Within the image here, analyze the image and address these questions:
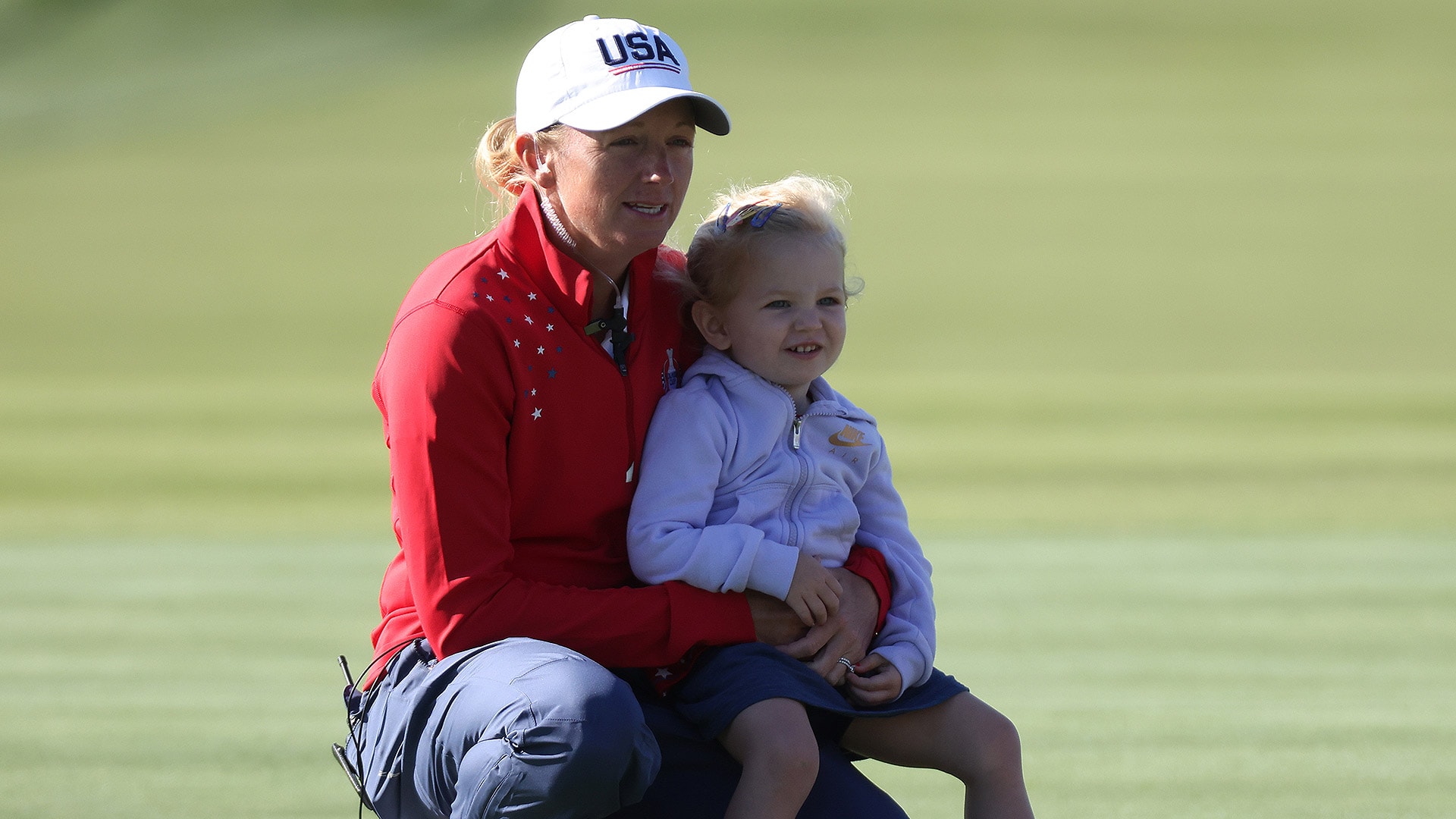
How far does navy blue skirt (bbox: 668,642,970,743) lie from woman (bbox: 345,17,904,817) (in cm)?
3

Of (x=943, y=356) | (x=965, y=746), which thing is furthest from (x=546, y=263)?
(x=943, y=356)

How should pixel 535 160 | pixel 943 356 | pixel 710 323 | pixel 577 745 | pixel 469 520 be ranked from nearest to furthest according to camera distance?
1. pixel 577 745
2. pixel 469 520
3. pixel 535 160
4. pixel 710 323
5. pixel 943 356

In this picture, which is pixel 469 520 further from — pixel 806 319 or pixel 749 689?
pixel 806 319

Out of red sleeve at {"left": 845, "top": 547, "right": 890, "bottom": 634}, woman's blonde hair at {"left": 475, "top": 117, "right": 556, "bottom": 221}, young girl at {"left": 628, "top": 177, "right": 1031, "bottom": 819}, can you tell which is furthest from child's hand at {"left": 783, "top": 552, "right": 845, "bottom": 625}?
woman's blonde hair at {"left": 475, "top": 117, "right": 556, "bottom": 221}

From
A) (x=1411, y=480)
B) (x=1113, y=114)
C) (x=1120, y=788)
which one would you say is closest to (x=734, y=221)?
(x=1120, y=788)

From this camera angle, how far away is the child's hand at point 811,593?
210cm

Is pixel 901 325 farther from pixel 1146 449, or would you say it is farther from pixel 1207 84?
pixel 1207 84

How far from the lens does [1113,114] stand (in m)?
20.0

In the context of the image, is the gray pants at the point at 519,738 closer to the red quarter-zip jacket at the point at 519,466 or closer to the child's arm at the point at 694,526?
the red quarter-zip jacket at the point at 519,466

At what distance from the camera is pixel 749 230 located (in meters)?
2.26

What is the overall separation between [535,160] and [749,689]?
796 mm

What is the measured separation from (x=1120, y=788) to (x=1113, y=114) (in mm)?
18024

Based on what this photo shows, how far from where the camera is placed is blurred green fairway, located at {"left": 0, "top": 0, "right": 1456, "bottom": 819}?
3.72 metres

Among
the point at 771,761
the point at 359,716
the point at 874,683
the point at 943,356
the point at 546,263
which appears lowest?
the point at 359,716
